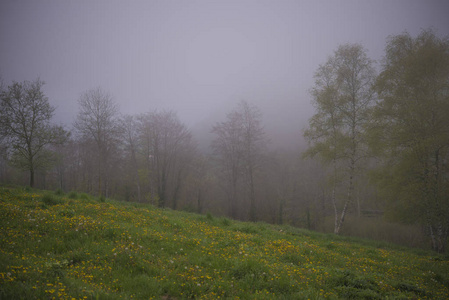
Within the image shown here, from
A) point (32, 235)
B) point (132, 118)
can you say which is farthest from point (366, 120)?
point (132, 118)

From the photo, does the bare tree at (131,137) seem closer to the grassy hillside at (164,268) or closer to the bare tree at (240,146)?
Answer: the bare tree at (240,146)

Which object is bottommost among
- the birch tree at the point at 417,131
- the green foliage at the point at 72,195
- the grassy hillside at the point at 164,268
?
the grassy hillside at the point at 164,268

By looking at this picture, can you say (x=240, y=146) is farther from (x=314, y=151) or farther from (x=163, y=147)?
(x=163, y=147)

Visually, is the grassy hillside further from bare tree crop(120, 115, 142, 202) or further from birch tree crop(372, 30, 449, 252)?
bare tree crop(120, 115, 142, 202)

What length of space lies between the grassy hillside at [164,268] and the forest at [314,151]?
9.24 m

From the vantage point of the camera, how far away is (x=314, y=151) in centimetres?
1995

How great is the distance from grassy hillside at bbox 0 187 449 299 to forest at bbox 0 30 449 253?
364 inches

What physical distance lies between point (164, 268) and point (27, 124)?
30.2 meters

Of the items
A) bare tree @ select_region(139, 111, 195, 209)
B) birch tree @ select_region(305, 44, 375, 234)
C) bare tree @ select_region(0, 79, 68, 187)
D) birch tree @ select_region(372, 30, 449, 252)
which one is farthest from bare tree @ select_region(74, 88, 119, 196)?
birch tree @ select_region(372, 30, 449, 252)

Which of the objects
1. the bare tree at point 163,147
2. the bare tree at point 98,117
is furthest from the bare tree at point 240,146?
the bare tree at point 98,117

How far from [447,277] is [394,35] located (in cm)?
Result: 1913

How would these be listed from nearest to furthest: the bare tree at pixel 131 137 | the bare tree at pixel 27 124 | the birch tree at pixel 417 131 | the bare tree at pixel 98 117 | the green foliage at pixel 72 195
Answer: the green foliage at pixel 72 195, the birch tree at pixel 417 131, the bare tree at pixel 27 124, the bare tree at pixel 98 117, the bare tree at pixel 131 137

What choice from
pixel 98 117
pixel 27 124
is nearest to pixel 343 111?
pixel 98 117

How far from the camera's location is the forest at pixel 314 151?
15.0 meters
